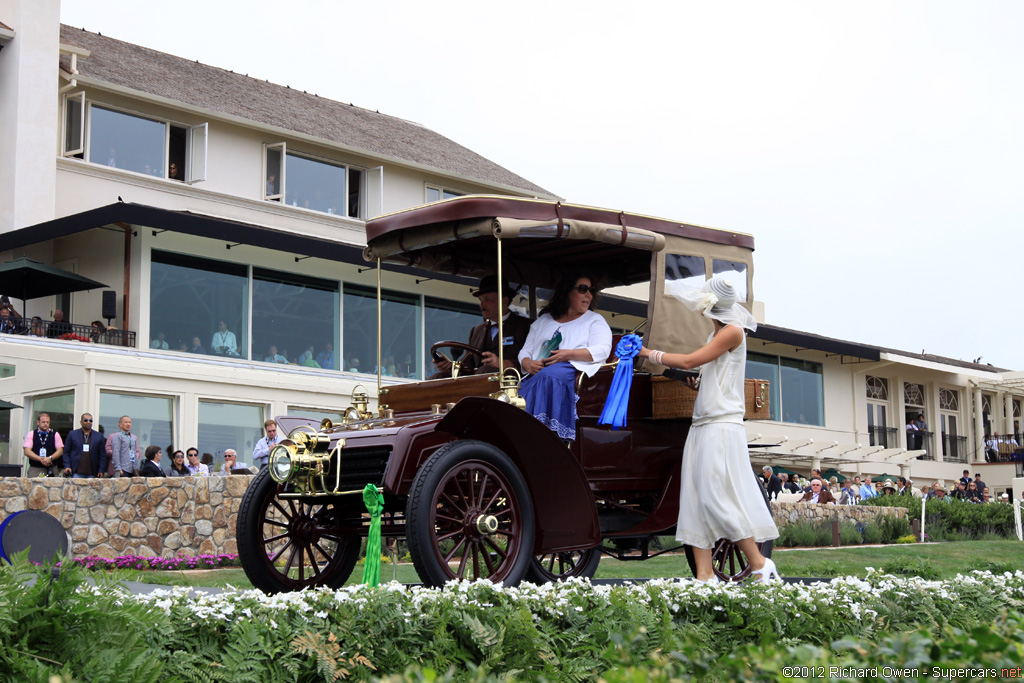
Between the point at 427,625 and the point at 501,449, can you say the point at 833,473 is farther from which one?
the point at 427,625

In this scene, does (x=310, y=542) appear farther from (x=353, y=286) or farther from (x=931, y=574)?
(x=353, y=286)

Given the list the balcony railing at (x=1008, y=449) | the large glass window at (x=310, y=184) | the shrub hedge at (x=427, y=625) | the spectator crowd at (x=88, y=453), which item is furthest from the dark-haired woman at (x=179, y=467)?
the balcony railing at (x=1008, y=449)

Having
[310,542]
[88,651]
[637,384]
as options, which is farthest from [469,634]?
[637,384]

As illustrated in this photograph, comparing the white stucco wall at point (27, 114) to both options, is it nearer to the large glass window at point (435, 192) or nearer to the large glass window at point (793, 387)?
the large glass window at point (435, 192)

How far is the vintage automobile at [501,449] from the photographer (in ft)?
23.1

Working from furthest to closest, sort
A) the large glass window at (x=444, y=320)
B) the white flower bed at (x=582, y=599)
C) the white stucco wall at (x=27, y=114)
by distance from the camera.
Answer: the large glass window at (x=444, y=320), the white stucco wall at (x=27, y=114), the white flower bed at (x=582, y=599)

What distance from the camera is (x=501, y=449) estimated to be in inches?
293

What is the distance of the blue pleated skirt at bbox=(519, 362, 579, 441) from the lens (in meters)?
7.91

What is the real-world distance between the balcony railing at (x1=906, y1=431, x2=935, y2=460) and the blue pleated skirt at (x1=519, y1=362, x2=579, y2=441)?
36.9m

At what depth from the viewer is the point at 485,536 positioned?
22.9 ft

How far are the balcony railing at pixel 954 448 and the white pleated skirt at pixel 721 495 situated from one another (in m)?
39.1

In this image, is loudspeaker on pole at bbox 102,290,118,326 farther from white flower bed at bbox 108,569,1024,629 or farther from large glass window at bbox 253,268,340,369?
white flower bed at bbox 108,569,1024,629

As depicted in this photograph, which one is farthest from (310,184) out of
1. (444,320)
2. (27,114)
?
(27,114)

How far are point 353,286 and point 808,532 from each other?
12.0 m
